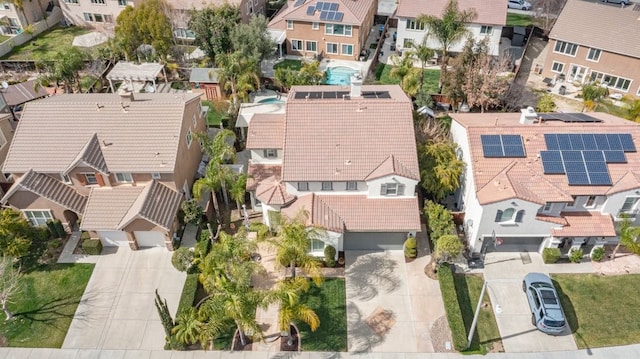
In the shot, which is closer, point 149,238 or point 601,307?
point 601,307

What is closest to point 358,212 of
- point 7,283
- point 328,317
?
point 328,317

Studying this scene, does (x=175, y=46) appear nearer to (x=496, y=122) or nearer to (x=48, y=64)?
(x=48, y=64)

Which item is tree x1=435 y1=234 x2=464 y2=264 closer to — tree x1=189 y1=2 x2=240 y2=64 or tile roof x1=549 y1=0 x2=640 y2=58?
tree x1=189 y1=2 x2=240 y2=64

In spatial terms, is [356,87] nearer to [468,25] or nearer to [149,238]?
[149,238]

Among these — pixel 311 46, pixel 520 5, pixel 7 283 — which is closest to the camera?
pixel 7 283

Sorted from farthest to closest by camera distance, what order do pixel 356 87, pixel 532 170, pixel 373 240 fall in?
pixel 356 87, pixel 373 240, pixel 532 170

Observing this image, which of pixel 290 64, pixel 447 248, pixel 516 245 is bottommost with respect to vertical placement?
pixel 516 245
